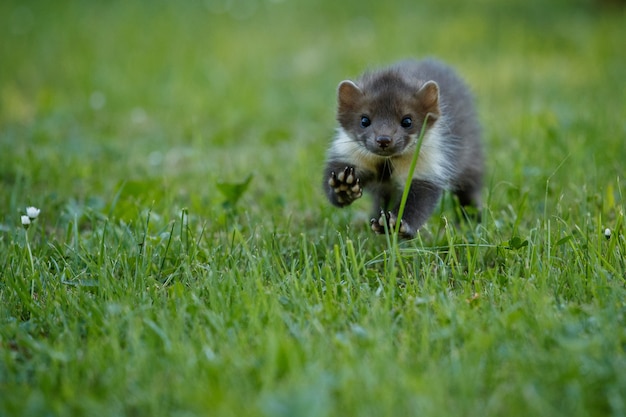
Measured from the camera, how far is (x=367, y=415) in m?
2.62

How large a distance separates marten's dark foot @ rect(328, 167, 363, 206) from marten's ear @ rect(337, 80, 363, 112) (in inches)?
19.3

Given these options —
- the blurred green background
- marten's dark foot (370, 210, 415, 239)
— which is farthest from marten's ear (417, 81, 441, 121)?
the blurred green background

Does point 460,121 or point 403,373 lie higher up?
point 460,121

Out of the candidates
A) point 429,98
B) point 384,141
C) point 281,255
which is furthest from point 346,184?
point 429,98

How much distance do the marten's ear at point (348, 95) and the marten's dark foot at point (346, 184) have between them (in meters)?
0.49

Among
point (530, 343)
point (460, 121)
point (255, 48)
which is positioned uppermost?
point (255, 48)

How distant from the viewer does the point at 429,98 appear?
15.3 ft

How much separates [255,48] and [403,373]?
880 cm

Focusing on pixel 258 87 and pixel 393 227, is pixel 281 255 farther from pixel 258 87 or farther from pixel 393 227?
pixel 258 87

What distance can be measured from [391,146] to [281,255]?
0.98 m

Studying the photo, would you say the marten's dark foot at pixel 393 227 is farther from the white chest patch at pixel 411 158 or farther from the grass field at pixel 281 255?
the white chest patch at pixel 411 158

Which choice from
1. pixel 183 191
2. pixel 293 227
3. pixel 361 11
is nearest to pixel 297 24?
pixel 361 11

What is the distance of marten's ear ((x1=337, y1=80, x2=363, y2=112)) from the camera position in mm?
4727

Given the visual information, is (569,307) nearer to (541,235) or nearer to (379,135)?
(541,235)
